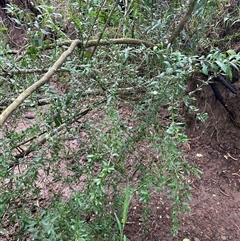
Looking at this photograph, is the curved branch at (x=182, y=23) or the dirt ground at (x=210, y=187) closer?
the curved branch at (x=182, y=23)

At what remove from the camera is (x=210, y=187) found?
7.25 feet

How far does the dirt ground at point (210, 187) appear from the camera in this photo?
186cm

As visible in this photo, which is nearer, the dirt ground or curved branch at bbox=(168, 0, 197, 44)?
curved branch at bbox=(168, 0, 197, 44)

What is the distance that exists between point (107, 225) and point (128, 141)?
38cm

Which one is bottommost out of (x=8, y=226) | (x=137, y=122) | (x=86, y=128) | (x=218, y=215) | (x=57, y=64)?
(x=8, y=226)

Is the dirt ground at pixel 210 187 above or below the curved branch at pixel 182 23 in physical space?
below

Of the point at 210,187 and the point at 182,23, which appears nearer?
the point at 182,23

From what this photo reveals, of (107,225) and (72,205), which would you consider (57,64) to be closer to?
(72,205)

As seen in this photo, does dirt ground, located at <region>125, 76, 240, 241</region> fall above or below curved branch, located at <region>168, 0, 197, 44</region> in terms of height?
below

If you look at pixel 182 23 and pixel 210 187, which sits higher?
pixel 182 23

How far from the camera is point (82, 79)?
1.49 meters

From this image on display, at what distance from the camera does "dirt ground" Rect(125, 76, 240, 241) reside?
1864mm

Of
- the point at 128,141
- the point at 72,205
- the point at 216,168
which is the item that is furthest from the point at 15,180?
the point at 216,168

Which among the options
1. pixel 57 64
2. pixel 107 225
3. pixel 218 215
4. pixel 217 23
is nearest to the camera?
pixel 57 64
